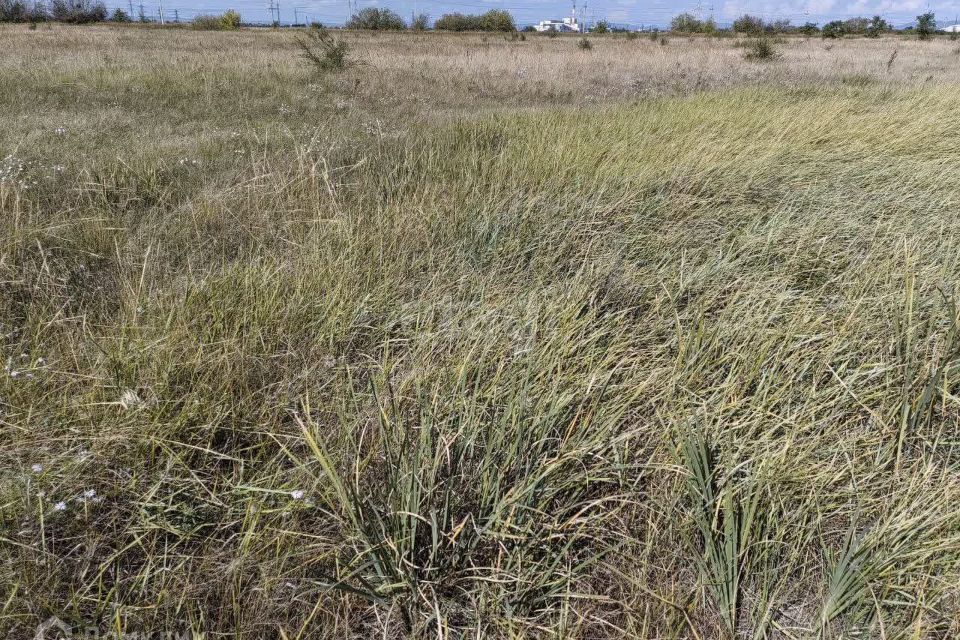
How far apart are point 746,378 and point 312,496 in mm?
1326

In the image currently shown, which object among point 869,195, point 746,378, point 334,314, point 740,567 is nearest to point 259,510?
point 334,314

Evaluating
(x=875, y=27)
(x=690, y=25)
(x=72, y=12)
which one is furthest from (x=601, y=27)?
(x=72, y=12)

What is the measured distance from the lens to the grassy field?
111cm

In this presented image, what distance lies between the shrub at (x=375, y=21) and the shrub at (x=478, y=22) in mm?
7742

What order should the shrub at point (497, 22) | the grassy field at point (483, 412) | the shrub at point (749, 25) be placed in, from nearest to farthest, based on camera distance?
the grassy field at point (483, 412)
the shrub at point (749, 25)
the shrub at point (497, 22)

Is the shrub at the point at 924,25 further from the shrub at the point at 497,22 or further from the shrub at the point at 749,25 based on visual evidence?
the shrub at the point at 497,22

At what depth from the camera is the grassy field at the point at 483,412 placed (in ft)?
3.64

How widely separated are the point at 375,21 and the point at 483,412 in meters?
48.0

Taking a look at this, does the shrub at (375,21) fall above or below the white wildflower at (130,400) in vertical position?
above

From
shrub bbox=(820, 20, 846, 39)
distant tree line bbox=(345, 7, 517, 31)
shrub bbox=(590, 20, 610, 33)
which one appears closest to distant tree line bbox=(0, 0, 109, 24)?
distant tree line bbox=(345, 7, 517, 31)

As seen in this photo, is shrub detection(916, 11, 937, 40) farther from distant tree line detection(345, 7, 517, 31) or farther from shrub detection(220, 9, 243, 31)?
shrub detection(220, 9, 243, 31)

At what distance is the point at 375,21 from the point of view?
42.0 m

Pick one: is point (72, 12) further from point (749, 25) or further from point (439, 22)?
point (749, 25)

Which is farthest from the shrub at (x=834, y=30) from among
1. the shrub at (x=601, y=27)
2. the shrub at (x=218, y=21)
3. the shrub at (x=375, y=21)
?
the shrub at (x=218, y=21)
